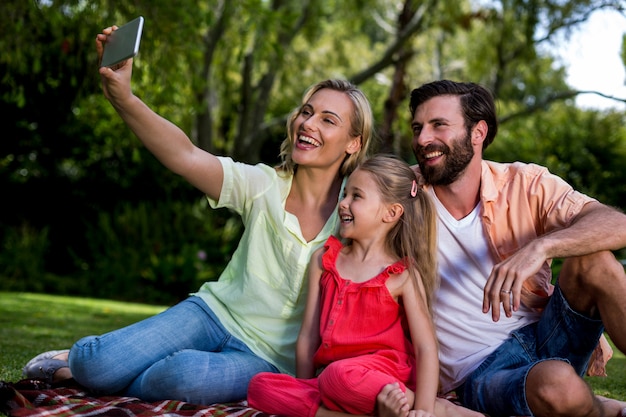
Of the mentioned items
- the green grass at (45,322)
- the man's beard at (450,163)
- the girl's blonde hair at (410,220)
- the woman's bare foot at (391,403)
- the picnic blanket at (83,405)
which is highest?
the man's beard at (450,163)

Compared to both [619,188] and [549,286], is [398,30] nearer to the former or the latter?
[619,188]

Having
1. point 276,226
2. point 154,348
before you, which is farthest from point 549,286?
point 154,348

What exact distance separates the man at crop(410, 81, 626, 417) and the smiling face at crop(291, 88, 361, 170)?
0.30m

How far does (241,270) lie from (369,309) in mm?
622

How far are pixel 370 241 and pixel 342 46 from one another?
13.8 metres

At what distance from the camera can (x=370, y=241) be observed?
3076 mm

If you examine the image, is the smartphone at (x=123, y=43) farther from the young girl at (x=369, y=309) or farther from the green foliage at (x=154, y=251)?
the green foliage at (x=154, y=251)

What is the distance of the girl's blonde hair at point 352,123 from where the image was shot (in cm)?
337

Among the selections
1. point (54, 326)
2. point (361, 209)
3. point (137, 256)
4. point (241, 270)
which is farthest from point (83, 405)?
point (137, 256)

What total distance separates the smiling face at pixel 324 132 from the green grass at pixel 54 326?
157 centimetres

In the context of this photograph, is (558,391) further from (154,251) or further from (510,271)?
(154,251)

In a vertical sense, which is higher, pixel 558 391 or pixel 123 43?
pixel 123 43

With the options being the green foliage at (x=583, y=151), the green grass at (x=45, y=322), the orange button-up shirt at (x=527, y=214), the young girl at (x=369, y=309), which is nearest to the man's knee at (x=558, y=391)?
the young girl at (x=369, y=309)

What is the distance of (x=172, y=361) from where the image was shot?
2939 mm
